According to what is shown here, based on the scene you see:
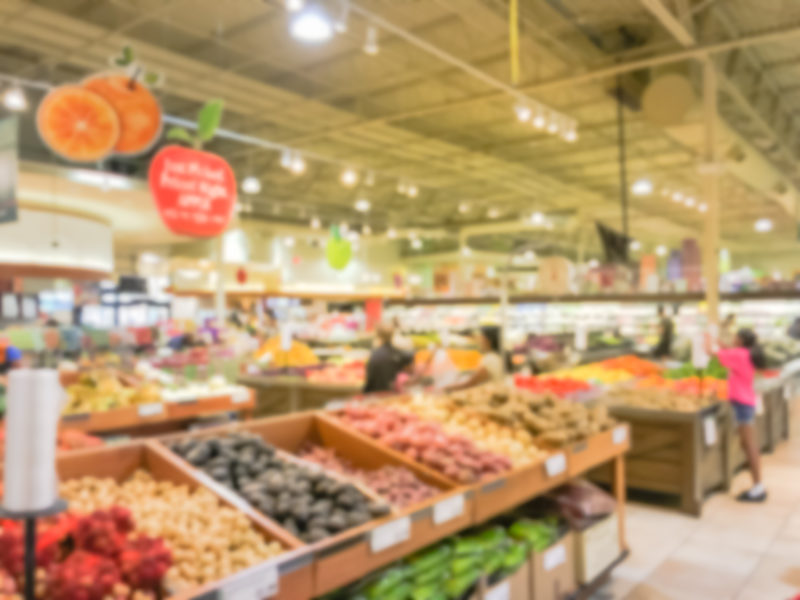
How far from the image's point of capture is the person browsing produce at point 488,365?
5097 millimetres

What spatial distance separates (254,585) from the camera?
1.89 metres

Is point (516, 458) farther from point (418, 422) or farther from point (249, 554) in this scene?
point (249, 554)

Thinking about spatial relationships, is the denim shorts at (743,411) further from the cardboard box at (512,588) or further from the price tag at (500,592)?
the price tag at (500,592)

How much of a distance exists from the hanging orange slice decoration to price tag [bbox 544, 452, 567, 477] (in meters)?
4.31

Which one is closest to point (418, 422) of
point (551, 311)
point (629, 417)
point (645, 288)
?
point (629, 417)

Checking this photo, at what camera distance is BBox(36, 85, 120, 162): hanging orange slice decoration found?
5.07 metres

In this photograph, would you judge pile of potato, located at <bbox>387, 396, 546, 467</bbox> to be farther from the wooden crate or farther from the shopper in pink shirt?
the shopper in pink shirt

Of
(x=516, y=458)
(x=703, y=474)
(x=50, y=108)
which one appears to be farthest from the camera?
(x=703, y=474)

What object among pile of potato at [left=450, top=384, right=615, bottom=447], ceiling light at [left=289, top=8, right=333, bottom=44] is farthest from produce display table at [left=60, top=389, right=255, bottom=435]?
ceiling light at [left=289, top=8, right=333, bottom=44]

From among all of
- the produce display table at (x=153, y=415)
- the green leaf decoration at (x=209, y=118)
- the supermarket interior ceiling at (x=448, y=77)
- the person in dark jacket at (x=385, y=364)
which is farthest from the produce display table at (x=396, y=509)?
the supermarket interior ceiling at (x=448, y=77)

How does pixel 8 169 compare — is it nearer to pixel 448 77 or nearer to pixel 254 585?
pixel 254 585

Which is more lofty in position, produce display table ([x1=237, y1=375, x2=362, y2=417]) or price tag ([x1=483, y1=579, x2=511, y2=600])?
produce display table ([x1=237, y1=375, x2=362, y2=417])

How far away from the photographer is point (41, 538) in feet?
6.20

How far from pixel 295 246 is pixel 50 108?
51.8 feet
